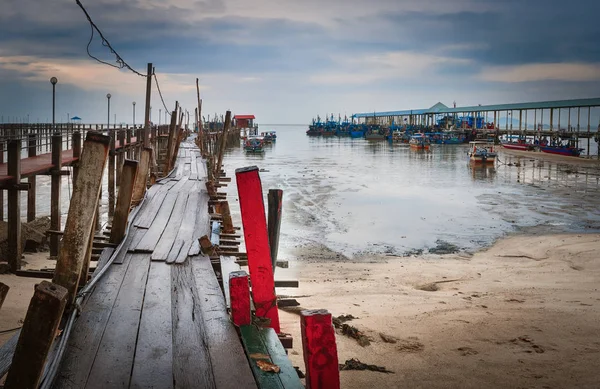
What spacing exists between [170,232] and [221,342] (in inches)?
167

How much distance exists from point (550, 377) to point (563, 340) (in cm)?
135

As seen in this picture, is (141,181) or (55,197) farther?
(55,197)

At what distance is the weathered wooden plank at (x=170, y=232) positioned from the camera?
6.84 m

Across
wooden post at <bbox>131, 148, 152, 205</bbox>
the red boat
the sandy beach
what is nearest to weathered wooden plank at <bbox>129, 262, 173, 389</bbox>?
the sandy beach

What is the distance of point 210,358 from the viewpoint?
393 cm

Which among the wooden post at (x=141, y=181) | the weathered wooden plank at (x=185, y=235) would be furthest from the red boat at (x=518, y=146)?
the wooden post at (x=141, y=181)

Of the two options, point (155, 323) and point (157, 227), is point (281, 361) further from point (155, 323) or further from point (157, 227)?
point (157, 227)

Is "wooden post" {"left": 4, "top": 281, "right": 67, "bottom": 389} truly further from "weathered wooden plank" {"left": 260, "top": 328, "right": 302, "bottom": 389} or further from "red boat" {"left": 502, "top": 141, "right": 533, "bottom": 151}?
"red boat" {"left": 502, "top": 141, "right": 533, "bottom": 151}

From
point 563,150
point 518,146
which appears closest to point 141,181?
point 563,150

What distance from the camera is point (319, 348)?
3469mm

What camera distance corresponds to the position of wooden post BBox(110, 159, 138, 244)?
7516 mm

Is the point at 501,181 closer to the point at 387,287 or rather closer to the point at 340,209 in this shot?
the point at 340,209

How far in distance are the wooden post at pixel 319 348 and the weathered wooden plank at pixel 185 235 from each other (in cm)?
334

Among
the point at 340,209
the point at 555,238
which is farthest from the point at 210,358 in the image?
the point at 340,209
